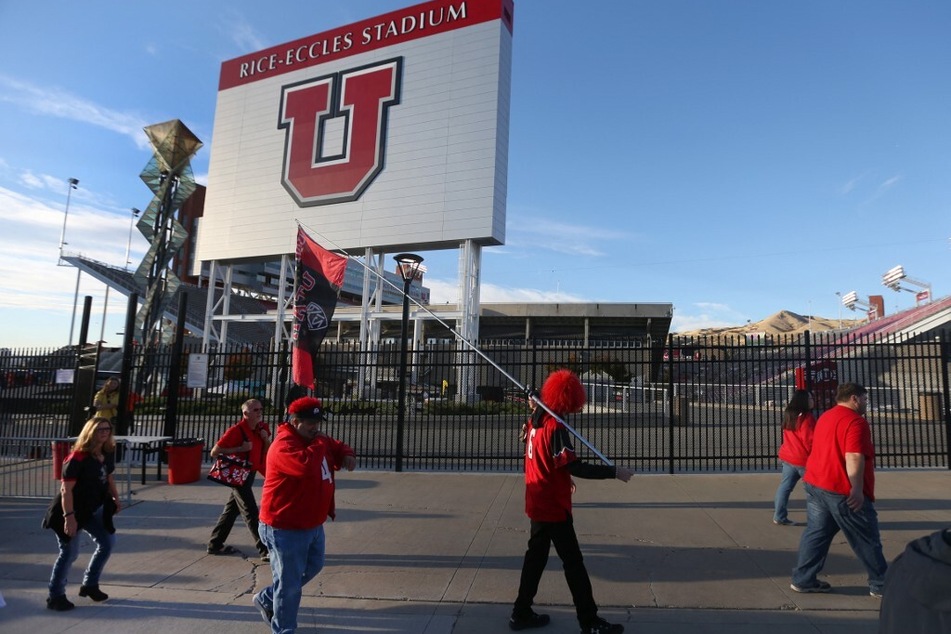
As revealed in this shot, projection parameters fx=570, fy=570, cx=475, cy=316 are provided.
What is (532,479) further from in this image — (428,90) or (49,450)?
(428,90)

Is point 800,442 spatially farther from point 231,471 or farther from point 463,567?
point 231,471

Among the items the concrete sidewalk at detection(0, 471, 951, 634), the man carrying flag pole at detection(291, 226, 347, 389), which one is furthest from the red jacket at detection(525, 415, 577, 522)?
the man carrying flag pole at detection(291, 226, 347, 389)

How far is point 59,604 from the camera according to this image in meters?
4.21

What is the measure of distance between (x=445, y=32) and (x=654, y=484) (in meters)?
22.9

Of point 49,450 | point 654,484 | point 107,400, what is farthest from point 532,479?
point 49,450

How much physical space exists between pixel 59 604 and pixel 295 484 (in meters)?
2.36

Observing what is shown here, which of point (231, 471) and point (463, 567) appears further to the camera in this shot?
point (231, 471)

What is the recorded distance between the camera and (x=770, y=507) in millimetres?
7211

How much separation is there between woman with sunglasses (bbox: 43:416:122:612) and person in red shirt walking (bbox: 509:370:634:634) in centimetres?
319

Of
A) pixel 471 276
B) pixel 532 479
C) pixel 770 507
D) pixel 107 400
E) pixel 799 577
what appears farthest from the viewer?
pixel 471 276

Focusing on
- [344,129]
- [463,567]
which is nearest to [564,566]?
[463,567]

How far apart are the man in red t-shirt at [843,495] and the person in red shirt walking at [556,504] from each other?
→ 5.95 feet

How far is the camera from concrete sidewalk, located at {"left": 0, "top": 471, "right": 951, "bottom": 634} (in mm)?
4078

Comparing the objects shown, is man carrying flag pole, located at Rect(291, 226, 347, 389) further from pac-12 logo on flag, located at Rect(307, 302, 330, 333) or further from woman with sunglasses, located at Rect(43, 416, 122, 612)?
woman with sunglasses, located at Rect(43, 416, 122, 612)
